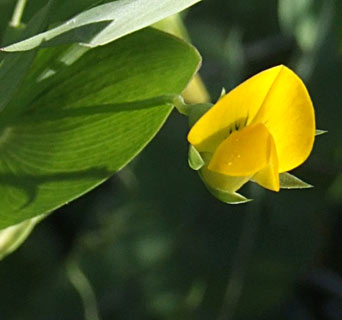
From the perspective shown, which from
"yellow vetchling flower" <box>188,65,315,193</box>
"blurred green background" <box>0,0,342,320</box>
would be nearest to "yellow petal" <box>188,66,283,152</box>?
"yellow vetchling flower" <box>188,65,315,193</box>

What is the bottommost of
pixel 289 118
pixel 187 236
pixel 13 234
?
pixel 187 236

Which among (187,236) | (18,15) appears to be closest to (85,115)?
(18,15)

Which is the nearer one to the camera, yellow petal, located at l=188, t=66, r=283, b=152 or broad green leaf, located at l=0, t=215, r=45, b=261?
yellow petal, located at l=188, t=66, r=283, b=152

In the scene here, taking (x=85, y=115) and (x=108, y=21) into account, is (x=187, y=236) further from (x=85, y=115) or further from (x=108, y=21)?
(x=108, y=21)

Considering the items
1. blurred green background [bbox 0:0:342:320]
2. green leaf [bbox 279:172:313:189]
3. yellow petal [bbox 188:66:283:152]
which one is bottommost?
blurred green background [bbox 0:0:342:320]

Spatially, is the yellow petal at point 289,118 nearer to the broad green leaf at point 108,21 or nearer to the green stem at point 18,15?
the broad green leaf at point 108,21

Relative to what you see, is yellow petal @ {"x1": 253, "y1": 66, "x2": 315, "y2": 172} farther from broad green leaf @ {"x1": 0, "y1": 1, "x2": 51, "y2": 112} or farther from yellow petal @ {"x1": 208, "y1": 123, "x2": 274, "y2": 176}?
broad green leaf @ {"x1": 0, "y1": 1, "x2": 51, "y2": 112}

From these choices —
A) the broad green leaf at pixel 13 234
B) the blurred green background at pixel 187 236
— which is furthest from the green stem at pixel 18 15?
the blurred green background at pixel 187 236

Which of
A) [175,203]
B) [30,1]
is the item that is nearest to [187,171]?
[175,203]
